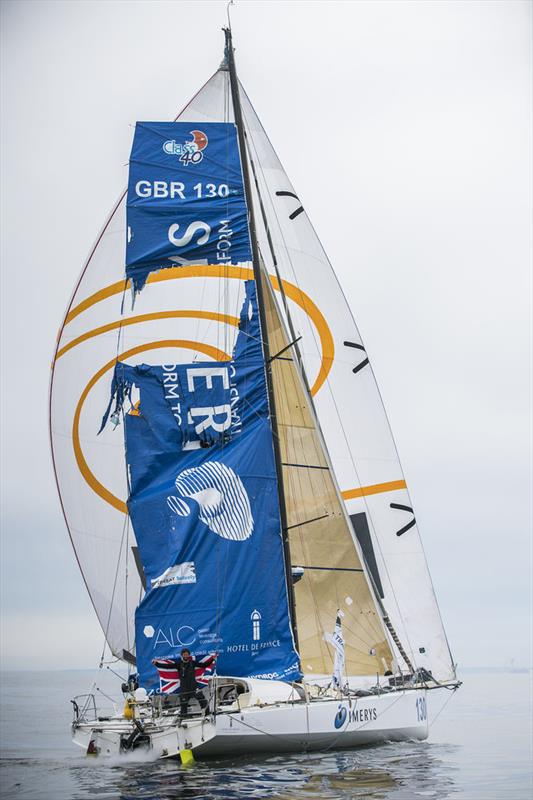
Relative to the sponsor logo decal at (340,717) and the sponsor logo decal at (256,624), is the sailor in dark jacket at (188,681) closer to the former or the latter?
the sponsor logo decal at (256,624)

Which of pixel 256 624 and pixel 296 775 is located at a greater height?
pixel 256 624

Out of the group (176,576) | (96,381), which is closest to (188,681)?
(176,576)

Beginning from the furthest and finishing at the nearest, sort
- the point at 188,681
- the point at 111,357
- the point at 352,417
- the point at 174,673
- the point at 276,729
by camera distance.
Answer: the point at 111,357 < the point at 352,417 < the point at 174,673 < the point at 188,681 < the point at 276,729

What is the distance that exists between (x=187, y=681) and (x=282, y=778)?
2.34 meters

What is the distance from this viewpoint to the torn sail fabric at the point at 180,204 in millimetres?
19969

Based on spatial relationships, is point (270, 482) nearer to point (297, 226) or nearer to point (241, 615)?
point (241, 615)

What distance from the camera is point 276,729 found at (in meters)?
16.9

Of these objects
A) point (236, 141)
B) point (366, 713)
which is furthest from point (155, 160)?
point (366, 713)

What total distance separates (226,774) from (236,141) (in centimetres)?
1099

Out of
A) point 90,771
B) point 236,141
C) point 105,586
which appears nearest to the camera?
point 90,771

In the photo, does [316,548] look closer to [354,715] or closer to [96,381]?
[354,715]

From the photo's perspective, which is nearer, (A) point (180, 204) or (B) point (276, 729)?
(B) point (276, 729)

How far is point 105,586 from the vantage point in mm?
22406

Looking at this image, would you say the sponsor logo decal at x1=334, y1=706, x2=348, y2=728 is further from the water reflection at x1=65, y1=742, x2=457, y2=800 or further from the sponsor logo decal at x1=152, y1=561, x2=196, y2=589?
the sponsor logo decal at x1=152, y1=561, x2=196, y2=589
